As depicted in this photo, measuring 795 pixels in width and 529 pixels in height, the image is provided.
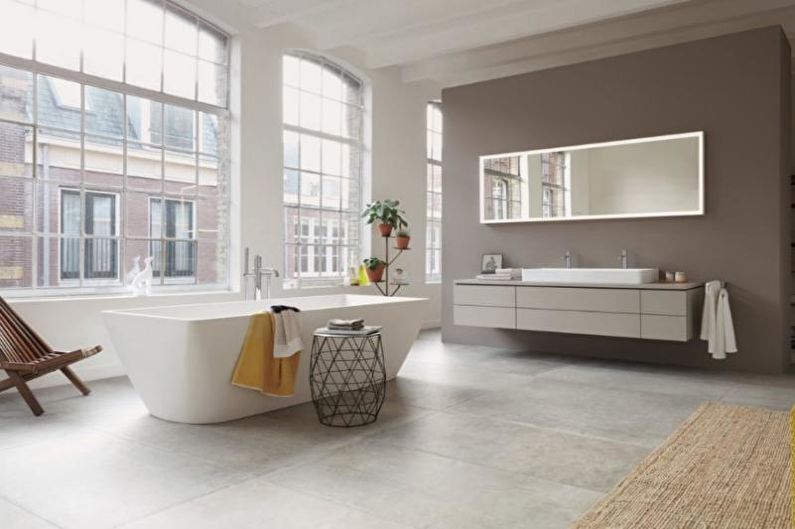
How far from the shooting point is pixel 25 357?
404 cm

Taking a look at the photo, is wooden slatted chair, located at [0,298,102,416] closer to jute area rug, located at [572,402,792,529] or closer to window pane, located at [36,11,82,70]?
window pane, located at [36,11,82,70]

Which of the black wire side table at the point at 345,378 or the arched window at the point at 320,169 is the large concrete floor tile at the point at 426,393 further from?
the arched window at the point at 320,169

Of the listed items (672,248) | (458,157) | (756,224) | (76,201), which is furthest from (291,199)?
(756,224)

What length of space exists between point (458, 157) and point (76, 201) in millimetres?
3741

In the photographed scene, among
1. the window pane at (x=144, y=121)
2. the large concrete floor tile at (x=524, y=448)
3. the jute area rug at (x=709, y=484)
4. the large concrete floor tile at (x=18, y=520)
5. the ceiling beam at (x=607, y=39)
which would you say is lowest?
the large concrete floor tile at (x=18, y=520)

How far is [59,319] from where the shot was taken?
4.73 m

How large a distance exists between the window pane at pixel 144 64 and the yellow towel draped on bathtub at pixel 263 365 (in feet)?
9.39

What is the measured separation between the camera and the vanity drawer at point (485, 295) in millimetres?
5949

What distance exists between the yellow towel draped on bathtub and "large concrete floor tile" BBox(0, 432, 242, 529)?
65cm

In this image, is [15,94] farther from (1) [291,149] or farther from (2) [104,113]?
(1) [291,149]

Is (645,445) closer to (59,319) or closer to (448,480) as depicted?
(448,480)

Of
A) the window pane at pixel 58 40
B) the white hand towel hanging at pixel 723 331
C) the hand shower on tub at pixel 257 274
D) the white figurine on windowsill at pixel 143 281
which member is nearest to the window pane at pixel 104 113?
the window pane at pixel 58 40

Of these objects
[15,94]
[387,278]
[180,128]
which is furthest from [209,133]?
[387,278]

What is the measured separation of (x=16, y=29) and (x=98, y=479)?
357 centimetres
